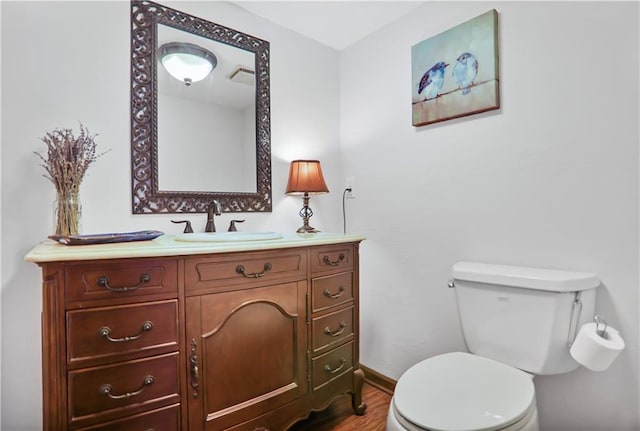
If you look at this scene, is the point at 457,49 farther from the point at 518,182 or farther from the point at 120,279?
the point at 120,279

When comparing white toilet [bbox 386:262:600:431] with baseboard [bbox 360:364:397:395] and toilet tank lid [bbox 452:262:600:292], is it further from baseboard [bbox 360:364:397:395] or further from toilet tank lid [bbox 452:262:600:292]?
baseboard [bbox 360:364:397:395]

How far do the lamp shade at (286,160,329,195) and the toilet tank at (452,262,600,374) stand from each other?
832 mm

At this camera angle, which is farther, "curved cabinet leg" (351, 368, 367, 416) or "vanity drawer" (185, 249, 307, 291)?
"curved cabinet leg" (351, 368, 367, 416)

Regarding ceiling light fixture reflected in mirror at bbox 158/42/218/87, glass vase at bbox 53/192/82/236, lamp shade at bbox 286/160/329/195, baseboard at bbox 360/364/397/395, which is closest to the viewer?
glass vase at bbox 53/192/82/236

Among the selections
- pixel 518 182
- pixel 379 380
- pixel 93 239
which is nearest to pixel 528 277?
pixel 518 182

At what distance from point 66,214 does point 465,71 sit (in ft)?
5.77

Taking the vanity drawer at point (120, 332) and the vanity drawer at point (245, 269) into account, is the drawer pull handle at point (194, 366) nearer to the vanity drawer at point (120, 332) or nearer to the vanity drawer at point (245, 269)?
the vanity drawer at point (120, 332)

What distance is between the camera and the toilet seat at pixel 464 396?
883 mm

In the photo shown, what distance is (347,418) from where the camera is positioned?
1645 mm

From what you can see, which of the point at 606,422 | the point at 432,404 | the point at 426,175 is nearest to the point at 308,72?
the point at 426,175

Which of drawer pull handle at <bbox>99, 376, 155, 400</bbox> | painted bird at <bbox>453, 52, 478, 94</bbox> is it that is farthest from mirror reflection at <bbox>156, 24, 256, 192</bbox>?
painted bird at <bbox>453, 52, 478, 94</bbox>

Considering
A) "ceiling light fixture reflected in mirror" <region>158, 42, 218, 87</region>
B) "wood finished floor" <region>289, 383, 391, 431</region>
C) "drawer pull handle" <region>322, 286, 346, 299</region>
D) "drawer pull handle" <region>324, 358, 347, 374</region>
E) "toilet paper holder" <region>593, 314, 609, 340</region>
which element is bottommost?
"wood finished floor" <region>289, 383, 391, 431</region>

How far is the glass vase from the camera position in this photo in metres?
1.20

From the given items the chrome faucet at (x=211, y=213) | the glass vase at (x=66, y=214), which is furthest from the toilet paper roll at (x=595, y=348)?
the glass vase at (x=66, y=214)
